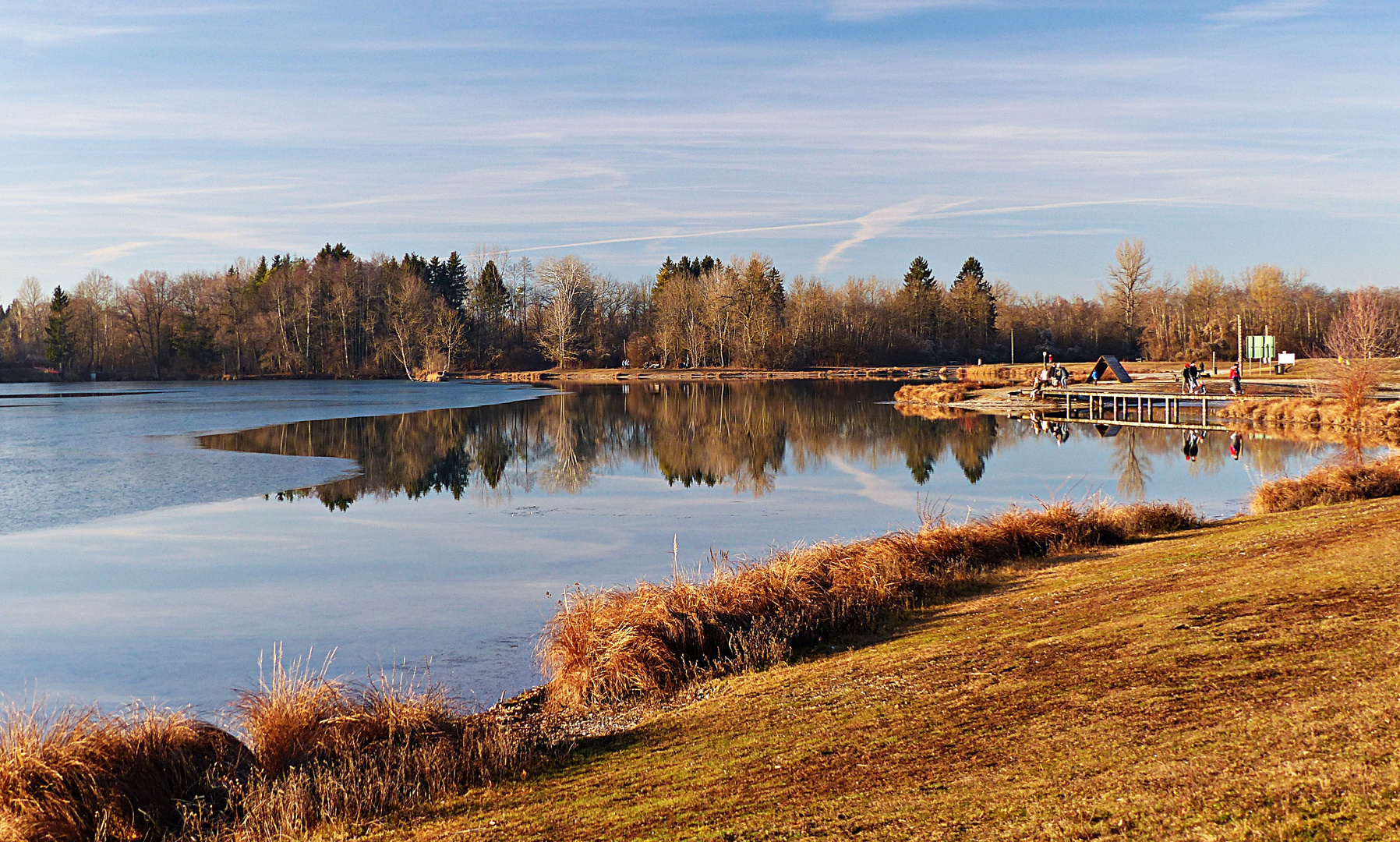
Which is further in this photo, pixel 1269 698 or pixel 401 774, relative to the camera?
pixel 401 774

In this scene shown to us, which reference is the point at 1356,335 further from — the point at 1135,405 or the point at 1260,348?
the point at 1260,348

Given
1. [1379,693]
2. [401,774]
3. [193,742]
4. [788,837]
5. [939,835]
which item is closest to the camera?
[939,835]

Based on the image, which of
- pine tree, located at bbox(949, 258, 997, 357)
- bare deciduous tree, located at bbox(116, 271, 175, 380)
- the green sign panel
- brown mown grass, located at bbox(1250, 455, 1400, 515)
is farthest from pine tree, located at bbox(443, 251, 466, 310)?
brown mown grass, located at bbox(1250, 455, 1400, 515)

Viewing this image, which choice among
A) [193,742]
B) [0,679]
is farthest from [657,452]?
[193,742]

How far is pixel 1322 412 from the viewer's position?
37.3 metres

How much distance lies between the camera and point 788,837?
17.2 feet

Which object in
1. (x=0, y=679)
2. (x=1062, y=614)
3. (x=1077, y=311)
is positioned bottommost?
(x=0, y=679)

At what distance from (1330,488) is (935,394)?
40875 millimetres

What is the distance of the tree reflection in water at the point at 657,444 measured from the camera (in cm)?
2742

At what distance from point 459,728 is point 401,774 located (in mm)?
1071

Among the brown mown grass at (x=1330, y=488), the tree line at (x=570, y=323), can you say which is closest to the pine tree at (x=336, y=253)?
the tree line at (x=570, y=323)

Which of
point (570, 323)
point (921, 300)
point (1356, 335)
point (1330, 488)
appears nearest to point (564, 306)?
point (570, 323)

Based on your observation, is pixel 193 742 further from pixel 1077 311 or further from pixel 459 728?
pixel 1077 311

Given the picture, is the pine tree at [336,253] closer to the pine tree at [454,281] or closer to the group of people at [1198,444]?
the pine tree at [454,281]
